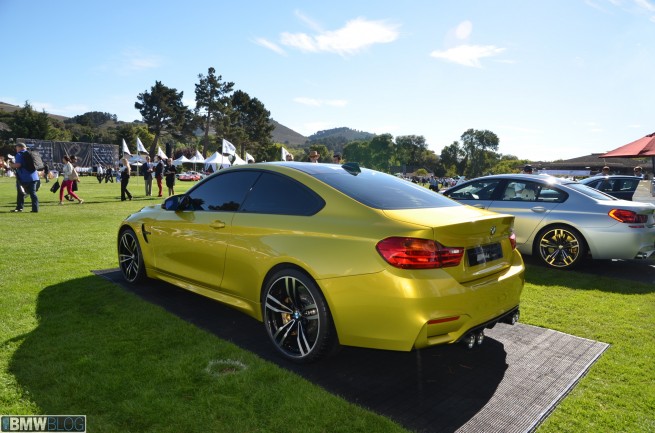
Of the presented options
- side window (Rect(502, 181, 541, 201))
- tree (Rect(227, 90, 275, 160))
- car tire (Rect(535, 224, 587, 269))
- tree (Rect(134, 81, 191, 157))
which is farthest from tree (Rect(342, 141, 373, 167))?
car tire (Rect(535, 224, 587, 269))

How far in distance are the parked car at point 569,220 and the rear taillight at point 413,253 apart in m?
4.04

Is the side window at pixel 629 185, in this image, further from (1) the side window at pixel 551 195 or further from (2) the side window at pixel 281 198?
(2) the side window at pixel 281 198

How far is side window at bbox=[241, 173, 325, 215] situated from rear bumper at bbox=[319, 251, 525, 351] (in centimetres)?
69

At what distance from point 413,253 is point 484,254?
71 centimetres

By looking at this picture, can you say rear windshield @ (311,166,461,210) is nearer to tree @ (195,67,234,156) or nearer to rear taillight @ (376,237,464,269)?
rear taillight @ (376,237,464,269)

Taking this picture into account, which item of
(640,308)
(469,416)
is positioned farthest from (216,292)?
(640,308)

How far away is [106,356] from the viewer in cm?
329

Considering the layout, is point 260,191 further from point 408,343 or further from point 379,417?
point 379,417

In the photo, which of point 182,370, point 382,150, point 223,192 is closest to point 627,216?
point 223,192

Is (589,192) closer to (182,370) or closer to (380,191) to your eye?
(380,191)

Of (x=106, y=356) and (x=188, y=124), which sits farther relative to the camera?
(x=188, y=124)

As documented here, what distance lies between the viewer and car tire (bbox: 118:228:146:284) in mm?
5148

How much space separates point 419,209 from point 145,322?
8.95 feet

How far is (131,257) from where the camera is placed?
17.4 ft
